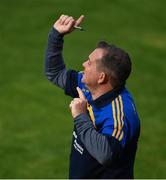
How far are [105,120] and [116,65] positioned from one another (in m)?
0.48

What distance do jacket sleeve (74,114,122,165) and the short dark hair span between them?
504mm

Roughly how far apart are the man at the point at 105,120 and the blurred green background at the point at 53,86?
12.4 feet

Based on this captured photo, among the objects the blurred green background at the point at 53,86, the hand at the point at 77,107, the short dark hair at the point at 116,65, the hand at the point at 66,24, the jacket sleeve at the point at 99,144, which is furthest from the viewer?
the blurred green background at the point at 53,86

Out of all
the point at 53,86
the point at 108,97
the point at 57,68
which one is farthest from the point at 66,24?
the point at 53,86

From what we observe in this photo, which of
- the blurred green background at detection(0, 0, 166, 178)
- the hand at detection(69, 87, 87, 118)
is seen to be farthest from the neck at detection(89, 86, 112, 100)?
the blurred green background at detection(0, 0, 166, 178)

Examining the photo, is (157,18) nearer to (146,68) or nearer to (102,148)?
(146,68)

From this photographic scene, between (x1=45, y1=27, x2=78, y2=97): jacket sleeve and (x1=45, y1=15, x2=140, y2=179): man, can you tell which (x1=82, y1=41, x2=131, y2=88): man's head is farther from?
(x1=45, y1=27, x2=78, y2=97): jacket sleeve

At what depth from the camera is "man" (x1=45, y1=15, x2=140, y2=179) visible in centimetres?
544

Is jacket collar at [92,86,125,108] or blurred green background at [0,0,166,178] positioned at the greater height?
jacket collar at [92,86,125,108]

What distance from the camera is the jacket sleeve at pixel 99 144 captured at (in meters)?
5.38

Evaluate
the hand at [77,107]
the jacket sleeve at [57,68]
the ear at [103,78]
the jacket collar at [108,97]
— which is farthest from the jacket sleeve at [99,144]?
the jacket sleeve at [57,68]

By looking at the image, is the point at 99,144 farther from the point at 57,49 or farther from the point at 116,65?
the point at 57,49

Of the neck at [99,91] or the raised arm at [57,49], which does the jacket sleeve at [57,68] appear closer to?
the raised arm at [57,49]

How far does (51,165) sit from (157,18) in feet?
27.7
